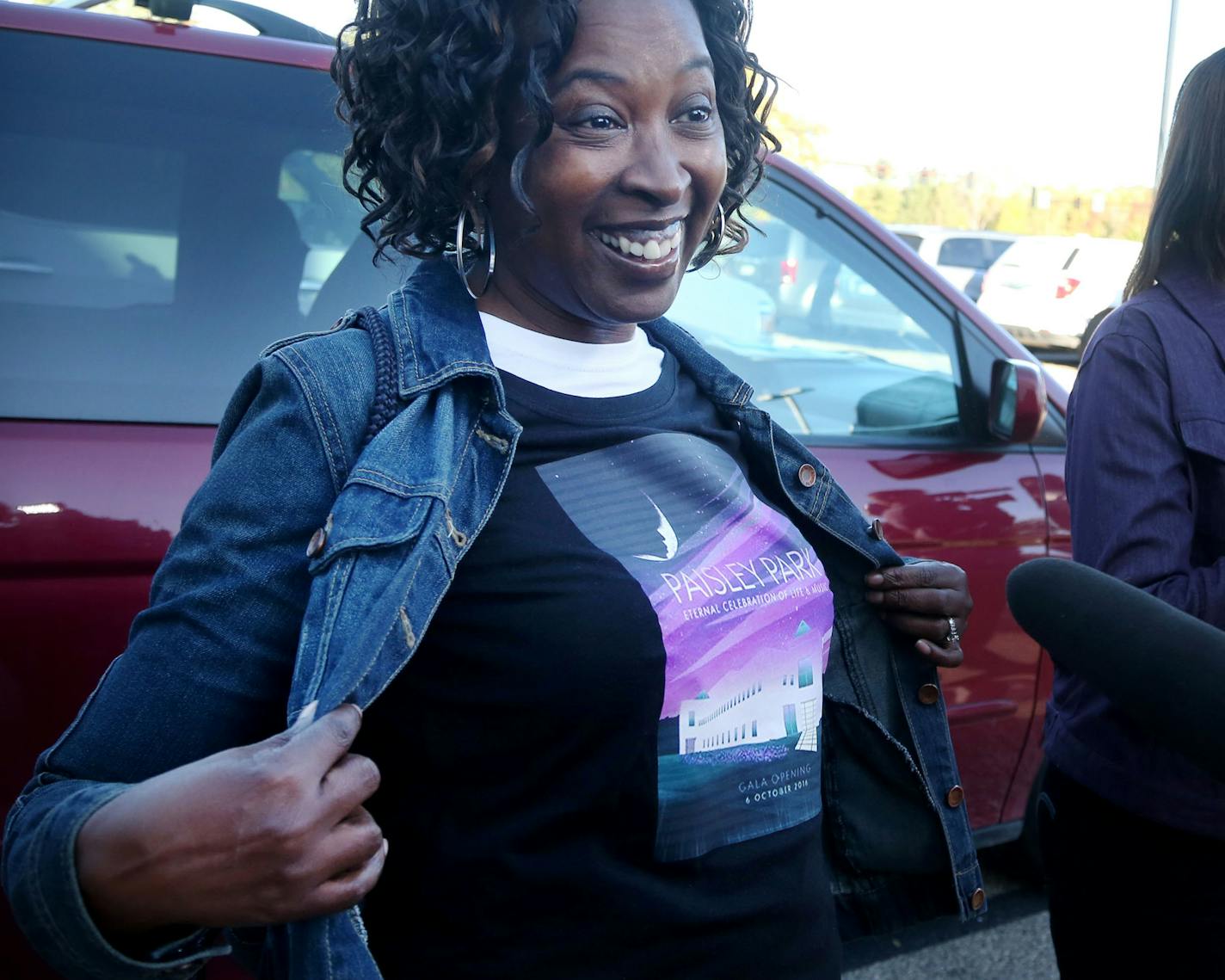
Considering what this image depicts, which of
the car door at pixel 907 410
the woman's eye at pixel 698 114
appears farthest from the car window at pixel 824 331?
the woman's eye at pixel 698 114

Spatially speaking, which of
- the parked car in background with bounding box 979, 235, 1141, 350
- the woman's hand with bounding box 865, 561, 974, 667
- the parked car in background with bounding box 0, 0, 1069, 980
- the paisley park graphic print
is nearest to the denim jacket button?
the paisley park graphic print

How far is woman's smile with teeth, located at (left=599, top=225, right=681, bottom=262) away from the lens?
1442mm

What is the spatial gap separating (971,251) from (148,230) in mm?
18096

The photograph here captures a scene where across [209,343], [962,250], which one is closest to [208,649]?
[209,343]

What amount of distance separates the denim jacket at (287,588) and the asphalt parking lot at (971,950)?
2171 millimetres

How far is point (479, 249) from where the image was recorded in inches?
58.7

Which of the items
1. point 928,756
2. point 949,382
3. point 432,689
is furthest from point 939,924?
point 432,689

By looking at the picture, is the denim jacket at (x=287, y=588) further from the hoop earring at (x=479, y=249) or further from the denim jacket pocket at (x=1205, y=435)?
the denim jacket pocket at (x=1205, y=435)

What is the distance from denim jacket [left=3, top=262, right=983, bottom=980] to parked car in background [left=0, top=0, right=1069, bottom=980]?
2.62 feet

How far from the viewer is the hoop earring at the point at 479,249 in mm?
1467

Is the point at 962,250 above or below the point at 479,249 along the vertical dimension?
below

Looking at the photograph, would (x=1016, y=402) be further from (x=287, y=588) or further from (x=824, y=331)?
(x=287, y=588)

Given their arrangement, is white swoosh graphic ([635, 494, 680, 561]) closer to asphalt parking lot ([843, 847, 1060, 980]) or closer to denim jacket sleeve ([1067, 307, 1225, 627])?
denim jacket sleeve ([1067, 307, 1225, 627])

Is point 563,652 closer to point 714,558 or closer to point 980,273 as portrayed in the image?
point 714,558
